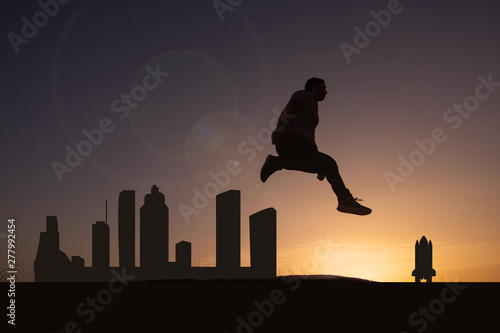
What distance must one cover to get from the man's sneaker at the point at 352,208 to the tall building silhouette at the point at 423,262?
15956 mm

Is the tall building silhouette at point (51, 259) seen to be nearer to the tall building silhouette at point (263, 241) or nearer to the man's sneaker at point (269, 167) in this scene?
the tall building silhouette at point (263, 241)

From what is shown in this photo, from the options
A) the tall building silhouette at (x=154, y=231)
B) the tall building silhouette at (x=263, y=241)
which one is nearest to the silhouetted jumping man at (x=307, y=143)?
the tall building silhouette at (x=263, y=241)

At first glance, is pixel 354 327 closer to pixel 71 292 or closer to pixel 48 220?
pixel 71 292

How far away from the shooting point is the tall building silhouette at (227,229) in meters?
45.2

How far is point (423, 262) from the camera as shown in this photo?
85.7 ft

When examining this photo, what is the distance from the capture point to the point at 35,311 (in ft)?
17.5

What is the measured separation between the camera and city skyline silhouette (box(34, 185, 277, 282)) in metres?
42.2

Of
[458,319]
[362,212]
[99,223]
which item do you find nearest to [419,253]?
[362,212]

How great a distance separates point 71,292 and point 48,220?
56.3 metres

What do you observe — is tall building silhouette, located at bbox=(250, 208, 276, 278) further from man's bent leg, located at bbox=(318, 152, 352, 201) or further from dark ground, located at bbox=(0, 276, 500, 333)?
dark ground, located at bbox=(0, 276, 500, 333)

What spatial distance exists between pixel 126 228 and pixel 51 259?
12.1 meters

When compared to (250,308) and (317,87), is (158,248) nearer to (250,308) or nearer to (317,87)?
(317,87)

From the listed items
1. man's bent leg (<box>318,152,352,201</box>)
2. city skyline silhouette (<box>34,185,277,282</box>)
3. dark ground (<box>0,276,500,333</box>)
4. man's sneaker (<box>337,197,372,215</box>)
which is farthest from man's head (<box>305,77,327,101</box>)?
city skyline silhouette (<box>34,185,277,282</box>)

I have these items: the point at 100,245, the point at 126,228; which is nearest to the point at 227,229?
the point at 126,228
